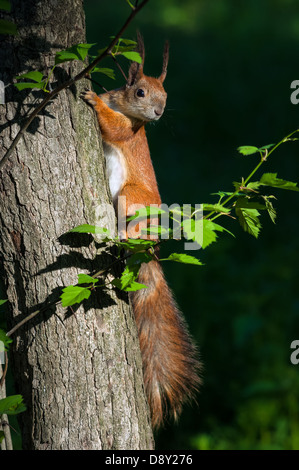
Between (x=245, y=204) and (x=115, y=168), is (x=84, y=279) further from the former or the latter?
(x=115, y=168)

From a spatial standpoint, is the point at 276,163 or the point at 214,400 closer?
the point at 214,400

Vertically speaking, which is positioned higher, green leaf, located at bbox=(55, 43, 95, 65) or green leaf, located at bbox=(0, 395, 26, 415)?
green leaf, located at bbox=(55, 43, 95, 65)

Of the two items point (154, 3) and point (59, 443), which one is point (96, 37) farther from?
point (59, 443)

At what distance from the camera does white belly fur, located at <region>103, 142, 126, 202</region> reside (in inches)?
95.1

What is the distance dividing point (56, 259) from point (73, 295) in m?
0.18

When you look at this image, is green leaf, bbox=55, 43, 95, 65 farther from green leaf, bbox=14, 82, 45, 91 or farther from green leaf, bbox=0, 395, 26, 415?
green leaf, bbox=0, 395, 26, 415

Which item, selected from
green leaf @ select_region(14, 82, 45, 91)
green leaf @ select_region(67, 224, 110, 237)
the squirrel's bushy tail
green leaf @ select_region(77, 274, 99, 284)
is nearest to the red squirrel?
the squirrel's bushy tail

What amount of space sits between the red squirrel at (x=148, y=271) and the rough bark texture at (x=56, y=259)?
220mm

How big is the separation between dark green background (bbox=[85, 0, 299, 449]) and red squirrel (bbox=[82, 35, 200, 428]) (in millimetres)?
189

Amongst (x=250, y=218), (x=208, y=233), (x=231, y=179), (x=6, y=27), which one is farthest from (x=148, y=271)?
(x=231, y=179)

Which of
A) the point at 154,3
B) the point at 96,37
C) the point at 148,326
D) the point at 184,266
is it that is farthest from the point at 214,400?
the point at 154,3

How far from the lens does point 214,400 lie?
3.44 m

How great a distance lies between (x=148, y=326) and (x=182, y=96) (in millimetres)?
4974

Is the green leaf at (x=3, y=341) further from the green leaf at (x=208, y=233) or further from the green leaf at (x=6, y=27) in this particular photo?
the green leaf at (x=6, y=27)
